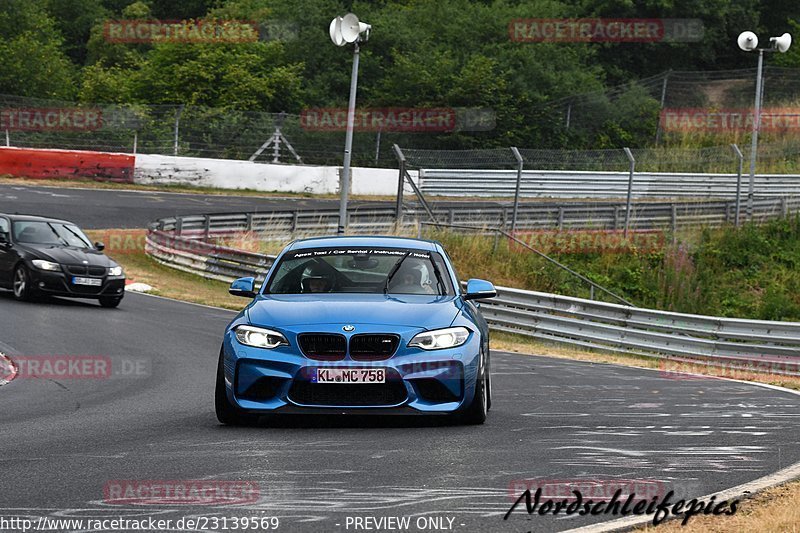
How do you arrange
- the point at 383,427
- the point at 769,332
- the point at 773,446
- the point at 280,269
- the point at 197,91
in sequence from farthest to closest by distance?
1. the point at 197,91
2. the point at 769,332
3. the point at 280,269
4. the point at 383,427
5. the point at 773,446

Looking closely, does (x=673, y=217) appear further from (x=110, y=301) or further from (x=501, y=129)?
(x=501, y=129)

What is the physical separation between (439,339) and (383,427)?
79 centimetres

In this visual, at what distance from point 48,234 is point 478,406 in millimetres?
14128

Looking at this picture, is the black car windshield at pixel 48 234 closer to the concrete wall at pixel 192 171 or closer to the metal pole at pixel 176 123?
the concrete wall at pixel 192 171

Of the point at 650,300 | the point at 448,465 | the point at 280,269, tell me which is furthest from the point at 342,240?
the point at 650,300

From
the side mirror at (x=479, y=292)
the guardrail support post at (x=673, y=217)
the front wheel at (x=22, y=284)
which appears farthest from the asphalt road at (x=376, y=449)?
the guardrail support post at (x=673, y=217)

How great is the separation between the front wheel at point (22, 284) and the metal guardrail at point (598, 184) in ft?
65.2

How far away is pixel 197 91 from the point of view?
55094 mm

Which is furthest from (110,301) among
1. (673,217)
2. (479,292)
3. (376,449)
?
(673,217)

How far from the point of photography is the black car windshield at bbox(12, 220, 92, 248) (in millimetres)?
21500

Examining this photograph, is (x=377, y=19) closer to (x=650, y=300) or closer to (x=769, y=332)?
(x=650, y=300)

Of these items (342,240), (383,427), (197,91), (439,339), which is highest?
(197,91)

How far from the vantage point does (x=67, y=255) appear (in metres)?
21.0

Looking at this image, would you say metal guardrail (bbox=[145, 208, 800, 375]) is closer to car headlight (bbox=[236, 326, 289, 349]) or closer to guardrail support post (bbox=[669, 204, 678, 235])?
guardrail support post (bbox=[669, 204, 678, 235])
